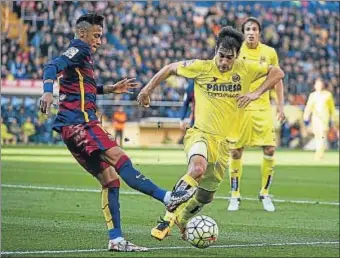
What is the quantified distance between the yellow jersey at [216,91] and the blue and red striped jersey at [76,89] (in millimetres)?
1211

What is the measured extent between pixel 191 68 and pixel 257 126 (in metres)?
4.54

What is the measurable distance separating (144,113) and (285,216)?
2671 cm

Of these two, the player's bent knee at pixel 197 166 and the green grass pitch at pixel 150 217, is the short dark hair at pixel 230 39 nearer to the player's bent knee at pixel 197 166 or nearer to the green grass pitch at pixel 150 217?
the player's bent knee at pixel 197 166

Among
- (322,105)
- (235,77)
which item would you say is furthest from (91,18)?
(322,105)

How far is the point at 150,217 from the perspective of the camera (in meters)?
12.6

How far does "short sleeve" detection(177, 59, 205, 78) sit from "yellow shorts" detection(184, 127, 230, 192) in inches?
21.1

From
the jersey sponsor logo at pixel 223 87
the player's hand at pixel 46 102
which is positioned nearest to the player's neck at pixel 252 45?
the jersey sponsor logo at pixel 223 87

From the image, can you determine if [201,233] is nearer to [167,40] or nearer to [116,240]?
[116,240]

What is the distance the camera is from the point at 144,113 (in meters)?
39.6

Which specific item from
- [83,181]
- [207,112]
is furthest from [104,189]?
[83,181]

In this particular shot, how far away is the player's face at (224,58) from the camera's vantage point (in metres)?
9.70

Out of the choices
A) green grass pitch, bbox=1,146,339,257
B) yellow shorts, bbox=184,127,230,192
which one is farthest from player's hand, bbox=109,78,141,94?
green grass pitch, bbox=1,146,339,257

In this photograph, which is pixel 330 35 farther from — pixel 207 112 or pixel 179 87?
pixel 207 112

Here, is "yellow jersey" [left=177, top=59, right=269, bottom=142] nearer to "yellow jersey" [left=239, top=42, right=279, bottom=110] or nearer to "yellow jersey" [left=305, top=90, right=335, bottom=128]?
"yellow jersey" [left=239, top=42, right=279, bottom=110]
